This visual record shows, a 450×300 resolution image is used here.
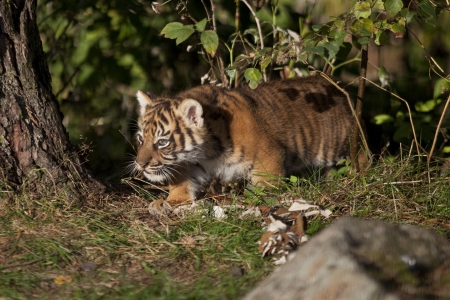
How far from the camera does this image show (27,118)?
4.41 m

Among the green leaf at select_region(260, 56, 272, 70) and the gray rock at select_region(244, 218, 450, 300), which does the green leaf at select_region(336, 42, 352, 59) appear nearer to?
the green leaf at select_region(260, 56, 272, 70)

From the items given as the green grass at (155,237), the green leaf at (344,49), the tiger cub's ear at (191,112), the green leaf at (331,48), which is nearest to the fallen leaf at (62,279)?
the green grass at (155,237)

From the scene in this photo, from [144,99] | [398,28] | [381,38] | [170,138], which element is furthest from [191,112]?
[398,28]

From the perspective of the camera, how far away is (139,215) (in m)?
4.47

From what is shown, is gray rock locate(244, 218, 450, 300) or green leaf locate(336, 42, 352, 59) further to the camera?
green leaf locate(336, 42, 352, 59)

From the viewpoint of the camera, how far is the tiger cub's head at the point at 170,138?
16.2ft

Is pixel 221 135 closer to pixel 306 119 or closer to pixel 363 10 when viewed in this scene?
pixel 306 119

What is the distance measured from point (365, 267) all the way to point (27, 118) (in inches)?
103

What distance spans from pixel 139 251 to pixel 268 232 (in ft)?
2.42

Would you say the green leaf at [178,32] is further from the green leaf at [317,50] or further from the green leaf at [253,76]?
the green leaf at [317,50]

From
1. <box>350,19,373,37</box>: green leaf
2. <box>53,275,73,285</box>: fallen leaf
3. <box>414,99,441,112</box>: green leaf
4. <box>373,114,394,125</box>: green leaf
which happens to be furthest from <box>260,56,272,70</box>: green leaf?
<box>414,99,441,112</box>: green leaf

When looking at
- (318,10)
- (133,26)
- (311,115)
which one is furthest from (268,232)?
(318,10)

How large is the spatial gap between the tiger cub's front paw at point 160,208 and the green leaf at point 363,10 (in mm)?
1756

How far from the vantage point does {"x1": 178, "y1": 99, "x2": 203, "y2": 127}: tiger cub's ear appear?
487 centimetres
